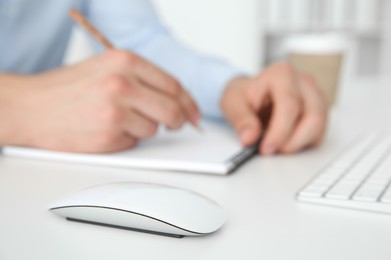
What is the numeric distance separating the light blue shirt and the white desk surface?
1.09ft

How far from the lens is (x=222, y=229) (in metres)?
0.35

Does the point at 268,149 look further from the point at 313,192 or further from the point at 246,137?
the point at 313,192

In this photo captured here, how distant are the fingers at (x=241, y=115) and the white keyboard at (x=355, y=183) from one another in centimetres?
10

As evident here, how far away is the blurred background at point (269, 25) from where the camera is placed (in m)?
2.50

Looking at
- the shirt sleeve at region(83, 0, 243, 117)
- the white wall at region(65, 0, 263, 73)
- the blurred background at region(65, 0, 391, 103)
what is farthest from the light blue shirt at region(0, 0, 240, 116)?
the white wall at region(65, 0, 263, 73)

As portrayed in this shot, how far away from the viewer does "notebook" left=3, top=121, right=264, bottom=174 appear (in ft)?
1.65

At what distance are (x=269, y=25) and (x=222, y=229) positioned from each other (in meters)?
2.35

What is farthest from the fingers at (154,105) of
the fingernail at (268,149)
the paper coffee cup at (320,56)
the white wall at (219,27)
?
the white wall at (219,27)

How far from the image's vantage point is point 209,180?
475 mm

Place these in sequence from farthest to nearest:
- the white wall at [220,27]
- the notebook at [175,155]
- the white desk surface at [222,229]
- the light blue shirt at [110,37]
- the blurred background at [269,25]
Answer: the white wall at [220,27], the blurred background at [269,25], the light blue shirt at [110,37], the notebook at [175,155], the white desk surface at [222,229]

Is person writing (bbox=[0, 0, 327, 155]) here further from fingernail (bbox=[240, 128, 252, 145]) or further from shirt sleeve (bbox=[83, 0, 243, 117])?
shirt sleeve (bbox=[83, 0, 243, 117])

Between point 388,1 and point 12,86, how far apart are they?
2376 millimetres

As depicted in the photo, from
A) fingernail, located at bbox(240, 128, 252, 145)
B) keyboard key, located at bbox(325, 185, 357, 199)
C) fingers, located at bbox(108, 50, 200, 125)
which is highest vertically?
fingers, located at bbox(108, 50, 200, 125)

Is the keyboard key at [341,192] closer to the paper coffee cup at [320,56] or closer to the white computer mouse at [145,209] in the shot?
the white computer mouse at [145,209]
